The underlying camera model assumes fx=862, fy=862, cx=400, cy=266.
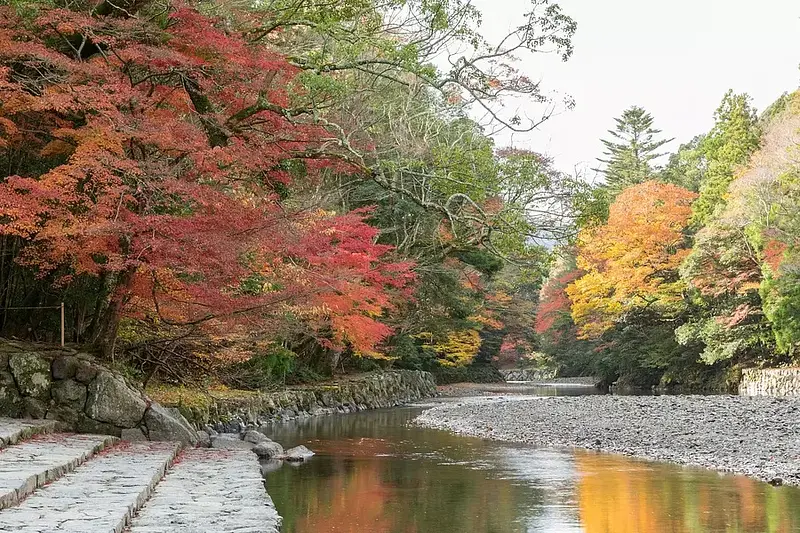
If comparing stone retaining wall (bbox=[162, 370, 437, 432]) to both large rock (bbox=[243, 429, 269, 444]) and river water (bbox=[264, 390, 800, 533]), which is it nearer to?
large rock (bbox=[243, 429, 269, 444])

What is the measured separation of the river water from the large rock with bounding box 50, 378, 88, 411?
268cm

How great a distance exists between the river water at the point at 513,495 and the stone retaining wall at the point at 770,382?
14.1 metres

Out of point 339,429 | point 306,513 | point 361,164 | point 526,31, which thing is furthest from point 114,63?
point 339,429

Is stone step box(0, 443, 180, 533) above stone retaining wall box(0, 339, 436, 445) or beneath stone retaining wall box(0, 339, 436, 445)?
beneath

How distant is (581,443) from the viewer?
13930 millimetres

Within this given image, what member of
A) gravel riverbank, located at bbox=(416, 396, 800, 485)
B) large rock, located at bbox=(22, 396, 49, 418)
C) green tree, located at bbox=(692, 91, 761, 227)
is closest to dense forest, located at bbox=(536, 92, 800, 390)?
green tree, located at bbox=(692, 91, 761, 227)

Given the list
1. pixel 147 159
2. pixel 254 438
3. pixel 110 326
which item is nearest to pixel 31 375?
pixel 110 326

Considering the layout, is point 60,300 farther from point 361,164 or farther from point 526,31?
point 526,31

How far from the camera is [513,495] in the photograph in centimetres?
902

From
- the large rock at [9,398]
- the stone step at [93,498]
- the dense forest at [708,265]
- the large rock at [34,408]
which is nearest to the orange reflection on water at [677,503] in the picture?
the stone step at [93,498]

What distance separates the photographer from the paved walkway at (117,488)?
5762mm

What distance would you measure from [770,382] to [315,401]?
13609mm

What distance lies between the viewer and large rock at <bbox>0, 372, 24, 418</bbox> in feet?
35.4

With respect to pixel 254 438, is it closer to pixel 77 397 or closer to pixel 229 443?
pixel 229 443
